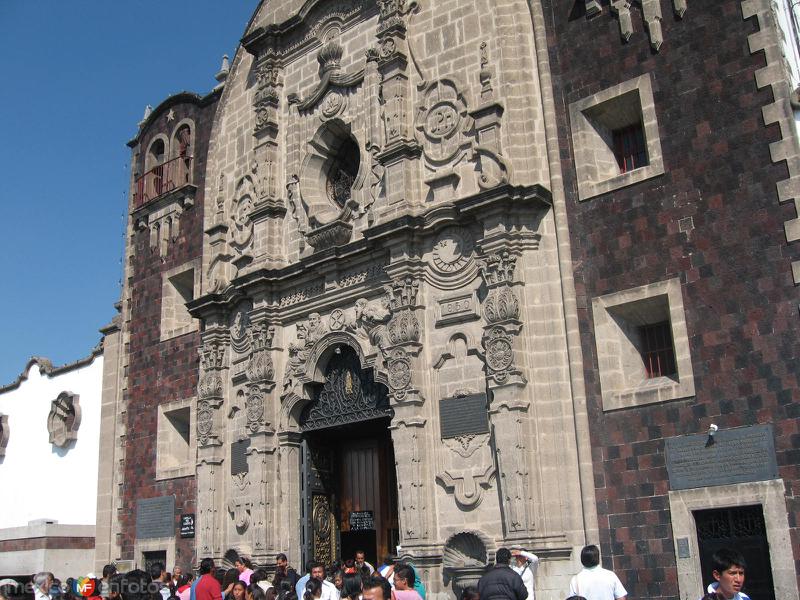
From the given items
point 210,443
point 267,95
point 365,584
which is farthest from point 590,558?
point 267,95

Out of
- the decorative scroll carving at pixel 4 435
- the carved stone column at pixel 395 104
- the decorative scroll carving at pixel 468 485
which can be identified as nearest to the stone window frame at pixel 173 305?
the carved stone column at pixel 395 104

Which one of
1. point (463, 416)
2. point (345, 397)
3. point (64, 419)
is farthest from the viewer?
point (64, 419)

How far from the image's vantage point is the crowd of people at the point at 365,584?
24.4 feet

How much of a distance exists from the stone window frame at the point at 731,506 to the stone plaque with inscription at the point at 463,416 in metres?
3.29

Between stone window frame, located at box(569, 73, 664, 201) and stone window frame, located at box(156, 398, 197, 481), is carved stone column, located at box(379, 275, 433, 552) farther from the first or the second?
stone window frame, located at box(156, 398, 197, 481)

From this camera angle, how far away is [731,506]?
12930 millimetres

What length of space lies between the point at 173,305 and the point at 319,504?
7.55m

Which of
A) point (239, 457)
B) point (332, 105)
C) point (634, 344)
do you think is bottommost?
point (239, 457)

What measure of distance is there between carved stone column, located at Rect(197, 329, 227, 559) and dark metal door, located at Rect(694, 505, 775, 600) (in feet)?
32.8

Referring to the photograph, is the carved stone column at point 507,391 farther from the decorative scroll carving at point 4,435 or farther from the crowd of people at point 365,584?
the decorative scroll carving at point 4,435

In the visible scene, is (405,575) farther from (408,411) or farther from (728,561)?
(408,411)

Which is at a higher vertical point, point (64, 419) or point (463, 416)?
point (64, 419)

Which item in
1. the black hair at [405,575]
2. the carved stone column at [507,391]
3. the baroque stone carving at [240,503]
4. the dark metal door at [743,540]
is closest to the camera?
the black hair at [405,575]

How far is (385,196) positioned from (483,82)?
2.88m
